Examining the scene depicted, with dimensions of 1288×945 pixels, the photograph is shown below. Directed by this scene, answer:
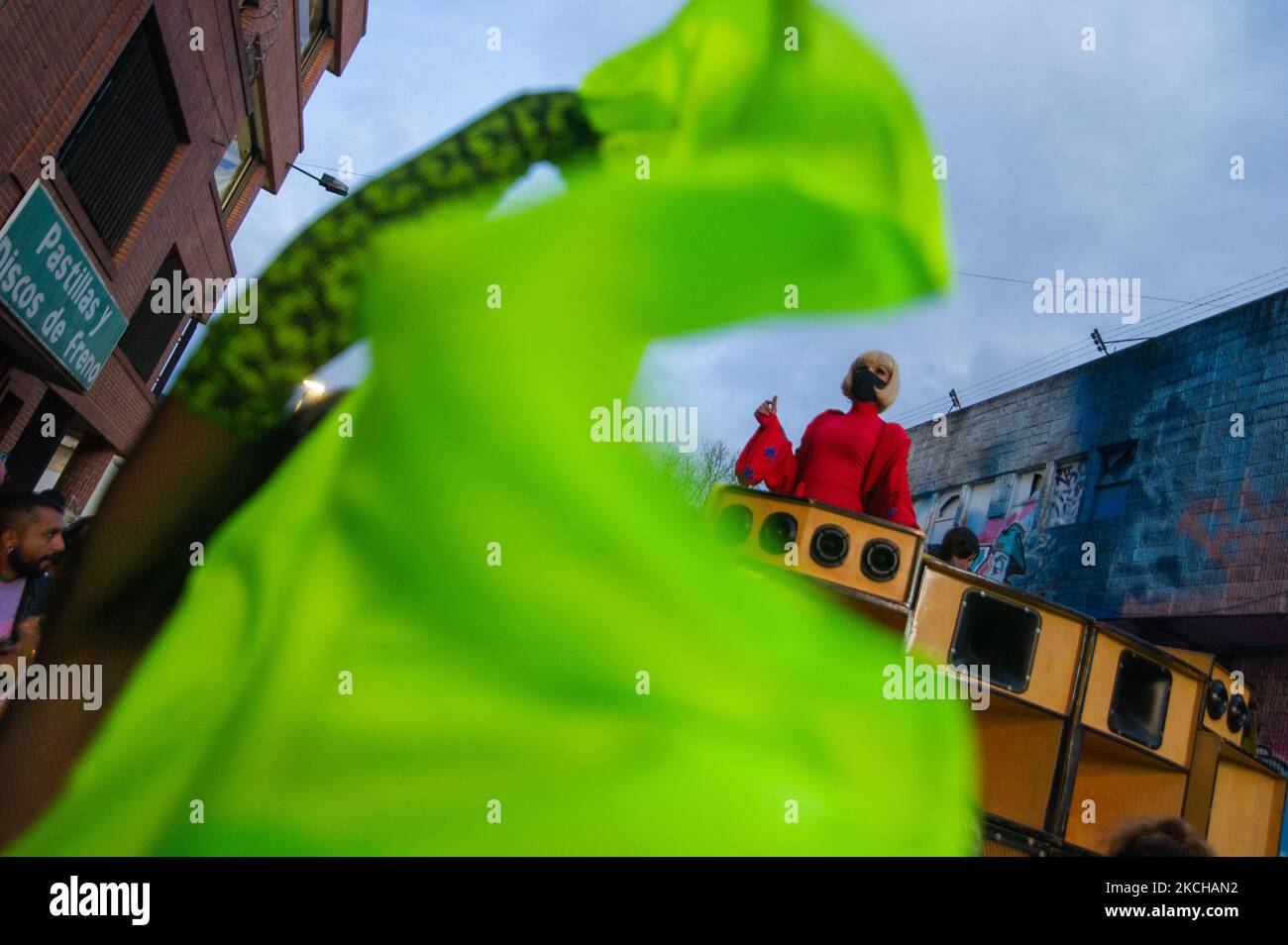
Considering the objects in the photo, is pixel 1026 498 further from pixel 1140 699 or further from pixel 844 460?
pixel 844 460

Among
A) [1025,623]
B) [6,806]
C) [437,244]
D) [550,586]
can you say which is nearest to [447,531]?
[550,586]

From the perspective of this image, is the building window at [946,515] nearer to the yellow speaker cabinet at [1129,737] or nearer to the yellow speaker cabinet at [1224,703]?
the yellow speaker cabinet at [1224,703]

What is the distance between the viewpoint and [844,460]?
16.0ft

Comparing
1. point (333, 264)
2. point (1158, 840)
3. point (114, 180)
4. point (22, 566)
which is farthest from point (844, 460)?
point (114, 180)

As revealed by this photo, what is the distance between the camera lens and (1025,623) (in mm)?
4918

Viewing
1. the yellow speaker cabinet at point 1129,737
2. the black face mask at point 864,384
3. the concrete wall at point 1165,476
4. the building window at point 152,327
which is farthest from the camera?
the building window at point 152,327

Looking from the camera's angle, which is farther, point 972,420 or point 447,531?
point 972,420

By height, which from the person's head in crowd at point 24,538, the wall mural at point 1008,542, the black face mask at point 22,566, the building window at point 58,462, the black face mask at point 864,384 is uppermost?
the black face mask at point 864,384

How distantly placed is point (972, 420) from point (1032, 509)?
3499 millimetres

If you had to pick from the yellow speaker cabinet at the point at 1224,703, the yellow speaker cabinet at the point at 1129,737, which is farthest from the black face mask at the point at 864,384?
the yellow speaker cabinet at the point at 1224,703

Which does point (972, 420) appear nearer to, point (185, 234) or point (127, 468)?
point (185, 234)

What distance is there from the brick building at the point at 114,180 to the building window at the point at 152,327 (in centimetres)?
4

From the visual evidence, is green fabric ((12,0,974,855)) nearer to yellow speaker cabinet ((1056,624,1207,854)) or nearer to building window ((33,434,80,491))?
yellow speaker cabinet ((1056,624,1207,854))

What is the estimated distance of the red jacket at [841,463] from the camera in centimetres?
474
